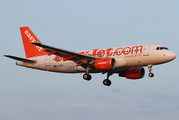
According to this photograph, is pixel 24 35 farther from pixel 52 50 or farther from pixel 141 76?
pixel 141 76

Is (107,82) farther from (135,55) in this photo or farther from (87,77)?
(135,55)

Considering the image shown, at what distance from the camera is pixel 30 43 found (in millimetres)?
52688

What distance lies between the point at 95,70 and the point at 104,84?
4516 mm

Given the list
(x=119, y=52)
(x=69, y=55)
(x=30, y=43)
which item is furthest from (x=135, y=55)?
(x=30, y=43)

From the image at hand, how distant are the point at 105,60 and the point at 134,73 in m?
7.26

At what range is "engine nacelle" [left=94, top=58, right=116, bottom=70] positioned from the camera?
42.7 meters

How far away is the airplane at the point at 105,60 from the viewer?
42.8m

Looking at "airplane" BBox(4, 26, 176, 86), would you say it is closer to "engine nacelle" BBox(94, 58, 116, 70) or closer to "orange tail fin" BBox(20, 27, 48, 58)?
"engine nacelle" BBox(94, 58, 116, 70)

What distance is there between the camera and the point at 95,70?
45625 mm

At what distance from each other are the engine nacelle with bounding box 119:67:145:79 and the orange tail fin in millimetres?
13259

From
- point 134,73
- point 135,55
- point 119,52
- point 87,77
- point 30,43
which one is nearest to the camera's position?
point 135,55

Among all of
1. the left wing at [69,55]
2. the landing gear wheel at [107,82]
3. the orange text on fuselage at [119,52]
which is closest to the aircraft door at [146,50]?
the orange text on fuselage at [119,52]

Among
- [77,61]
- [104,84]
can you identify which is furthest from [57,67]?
[104,84]

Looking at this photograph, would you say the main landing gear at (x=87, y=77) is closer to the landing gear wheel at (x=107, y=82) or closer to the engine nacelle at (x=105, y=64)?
the engine nacelle at (x=105, y=64)
